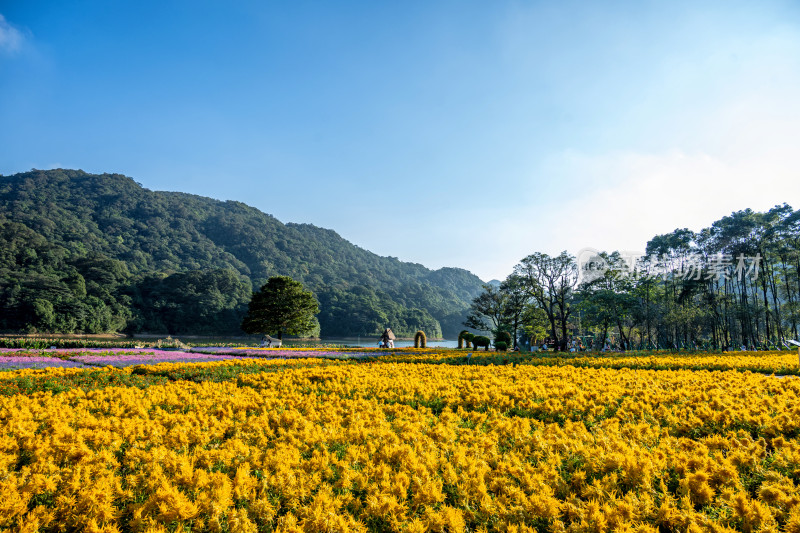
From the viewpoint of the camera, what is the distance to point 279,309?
3556cm

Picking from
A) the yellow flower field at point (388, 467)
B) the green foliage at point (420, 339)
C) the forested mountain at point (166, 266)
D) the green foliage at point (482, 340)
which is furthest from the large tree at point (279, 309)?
the yellow flower field at point (388, 467)

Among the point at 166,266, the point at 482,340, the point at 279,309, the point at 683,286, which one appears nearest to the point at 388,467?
the point at 482,340

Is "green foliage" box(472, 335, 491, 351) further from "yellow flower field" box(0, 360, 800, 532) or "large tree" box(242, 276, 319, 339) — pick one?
"yellow flower field" box(0, 360, 800, 532)

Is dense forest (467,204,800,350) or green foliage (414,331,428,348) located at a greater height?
dense forest (467,204,800,350)

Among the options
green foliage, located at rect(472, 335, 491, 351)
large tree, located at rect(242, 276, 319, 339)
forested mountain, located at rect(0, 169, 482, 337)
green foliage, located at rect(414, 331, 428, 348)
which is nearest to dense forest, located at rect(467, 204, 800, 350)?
green foliage, located at rect(472, 335, 491, 351)

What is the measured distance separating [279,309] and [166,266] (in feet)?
218

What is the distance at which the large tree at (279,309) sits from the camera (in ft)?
117

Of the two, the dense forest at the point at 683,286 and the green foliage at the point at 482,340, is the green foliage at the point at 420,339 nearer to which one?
the green foliage at the point at 482,340

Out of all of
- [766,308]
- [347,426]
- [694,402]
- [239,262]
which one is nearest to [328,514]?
[347,426]

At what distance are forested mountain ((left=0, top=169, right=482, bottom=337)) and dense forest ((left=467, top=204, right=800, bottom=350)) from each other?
46404 millimetres

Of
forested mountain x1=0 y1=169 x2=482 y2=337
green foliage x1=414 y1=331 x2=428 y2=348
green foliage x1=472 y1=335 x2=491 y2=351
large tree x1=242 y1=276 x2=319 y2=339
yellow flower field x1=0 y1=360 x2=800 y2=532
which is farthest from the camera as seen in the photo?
forested mountain x1=0 y1=169 x2=482 y2=337

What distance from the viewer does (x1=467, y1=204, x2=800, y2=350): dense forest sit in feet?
99.9

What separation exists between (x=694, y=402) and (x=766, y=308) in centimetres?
3162

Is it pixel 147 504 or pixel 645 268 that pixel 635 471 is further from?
pixel 645 268
